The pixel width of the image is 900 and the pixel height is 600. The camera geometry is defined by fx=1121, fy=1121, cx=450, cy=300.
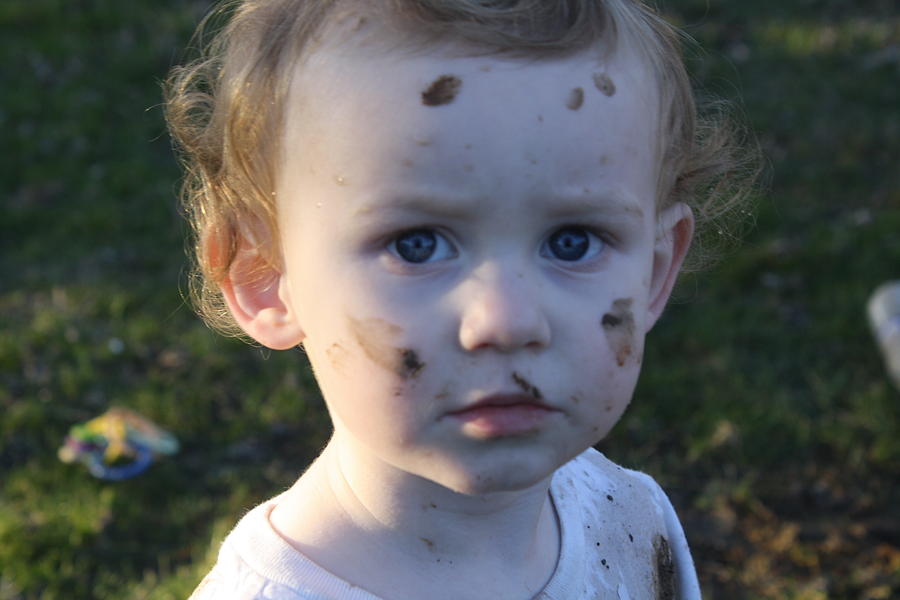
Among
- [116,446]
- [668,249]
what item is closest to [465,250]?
[668,249]

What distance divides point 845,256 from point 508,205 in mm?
3601

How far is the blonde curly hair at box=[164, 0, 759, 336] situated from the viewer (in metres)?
1.50

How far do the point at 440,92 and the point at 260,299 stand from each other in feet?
1.65

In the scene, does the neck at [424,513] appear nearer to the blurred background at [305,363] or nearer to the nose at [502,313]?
the nose at [502,313]

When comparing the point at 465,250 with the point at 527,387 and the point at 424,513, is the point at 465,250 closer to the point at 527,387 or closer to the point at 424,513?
the point at 527,387

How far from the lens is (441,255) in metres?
1.47

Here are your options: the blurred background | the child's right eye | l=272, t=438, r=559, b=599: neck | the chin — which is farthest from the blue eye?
the blurred background

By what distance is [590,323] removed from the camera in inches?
59.6

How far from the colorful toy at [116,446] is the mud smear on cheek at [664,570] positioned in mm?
1965

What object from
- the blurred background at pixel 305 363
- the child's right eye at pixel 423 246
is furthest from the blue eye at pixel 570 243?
the blurred background at pixel 305 363

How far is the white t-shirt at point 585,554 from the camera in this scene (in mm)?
1603

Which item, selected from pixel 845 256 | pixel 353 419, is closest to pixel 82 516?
pixel 353 419

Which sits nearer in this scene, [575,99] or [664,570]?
[575,99]

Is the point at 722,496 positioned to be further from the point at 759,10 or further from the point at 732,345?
the point at 759,10
